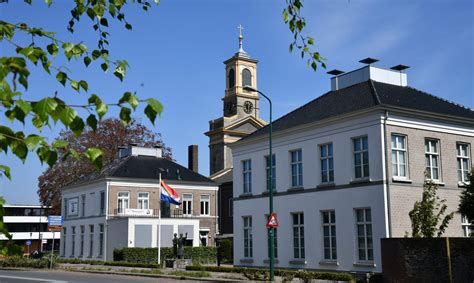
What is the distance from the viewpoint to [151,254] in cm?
4600

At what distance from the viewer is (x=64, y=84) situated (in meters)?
4.52

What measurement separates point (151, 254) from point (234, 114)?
4229 cm

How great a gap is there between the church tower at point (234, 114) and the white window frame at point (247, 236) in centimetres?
4803

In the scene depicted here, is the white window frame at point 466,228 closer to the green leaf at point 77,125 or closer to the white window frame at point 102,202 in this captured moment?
the green leaf at point 77,125

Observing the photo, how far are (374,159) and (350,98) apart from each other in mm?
5269

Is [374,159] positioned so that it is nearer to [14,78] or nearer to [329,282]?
[329,282]

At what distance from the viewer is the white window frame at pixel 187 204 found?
5497 cm

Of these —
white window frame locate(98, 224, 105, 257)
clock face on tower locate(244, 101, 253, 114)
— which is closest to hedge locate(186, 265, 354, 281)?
white window frame locate(98, 224, 105, 257)

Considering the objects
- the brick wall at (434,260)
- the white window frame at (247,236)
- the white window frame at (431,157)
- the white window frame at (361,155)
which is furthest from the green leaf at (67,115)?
the white window frame at (247,236)

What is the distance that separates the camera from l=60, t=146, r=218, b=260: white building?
49.9 metres

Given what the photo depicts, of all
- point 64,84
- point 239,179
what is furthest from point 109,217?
point 64,84

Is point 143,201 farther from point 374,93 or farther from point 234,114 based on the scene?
point 234,114

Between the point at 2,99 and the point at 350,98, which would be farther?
the point at 350,98

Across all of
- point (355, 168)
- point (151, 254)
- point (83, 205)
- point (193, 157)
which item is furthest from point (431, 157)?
point (193, 157)
